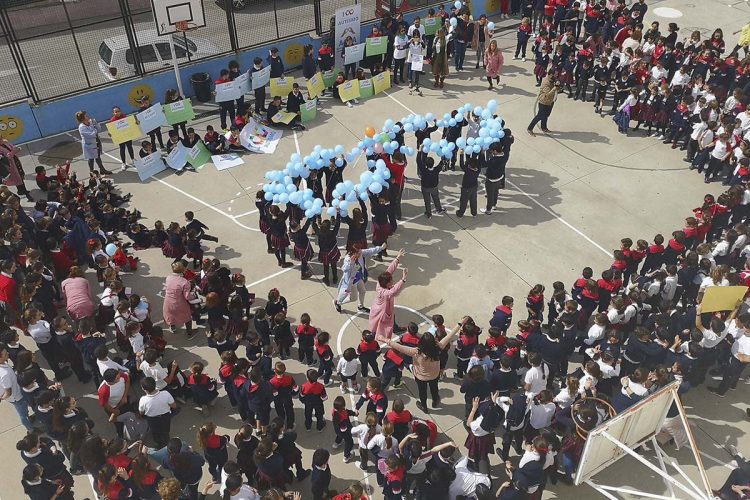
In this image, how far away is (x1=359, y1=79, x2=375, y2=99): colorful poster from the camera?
17391 millimetres

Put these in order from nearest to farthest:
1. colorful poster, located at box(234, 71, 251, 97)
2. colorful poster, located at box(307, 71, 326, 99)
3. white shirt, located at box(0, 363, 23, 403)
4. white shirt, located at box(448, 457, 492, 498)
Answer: white shirt, located at box(448, 457, 492, 498)
white shirt, located at box(0, 363, 23, 403)
colorful poster, located at box(234, 71, 251, 97)
colorful poster, located at box(307, 71, 326, 99)

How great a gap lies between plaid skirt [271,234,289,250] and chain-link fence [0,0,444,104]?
7.99 metres

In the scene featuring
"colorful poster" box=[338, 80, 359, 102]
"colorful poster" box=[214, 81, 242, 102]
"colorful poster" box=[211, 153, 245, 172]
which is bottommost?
"colorful poster" box=[211, 153, 245, 172]

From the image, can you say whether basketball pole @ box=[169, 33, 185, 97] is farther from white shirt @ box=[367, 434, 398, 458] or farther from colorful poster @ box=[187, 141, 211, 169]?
white shirt @ box=[367, 434, 398, 458]

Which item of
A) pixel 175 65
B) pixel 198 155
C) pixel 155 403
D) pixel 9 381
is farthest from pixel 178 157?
pixel 155 403

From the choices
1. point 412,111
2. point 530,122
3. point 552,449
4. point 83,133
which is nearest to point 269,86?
point 412,111

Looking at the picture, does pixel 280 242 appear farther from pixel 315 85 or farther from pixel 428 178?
pixel 315 85

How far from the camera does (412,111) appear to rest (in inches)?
671

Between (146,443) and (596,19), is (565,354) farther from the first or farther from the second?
(596,19)

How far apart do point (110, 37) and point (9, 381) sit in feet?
44.6

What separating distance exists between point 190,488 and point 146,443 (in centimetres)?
171

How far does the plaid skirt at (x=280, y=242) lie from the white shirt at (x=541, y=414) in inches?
216

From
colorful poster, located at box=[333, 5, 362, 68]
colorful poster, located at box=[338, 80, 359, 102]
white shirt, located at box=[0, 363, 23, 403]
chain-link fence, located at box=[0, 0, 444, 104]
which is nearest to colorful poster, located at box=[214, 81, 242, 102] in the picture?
chain-link fence, located at box=[0, 0, 444, 104]

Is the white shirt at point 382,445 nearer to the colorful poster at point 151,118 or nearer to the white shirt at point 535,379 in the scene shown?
the white shirt at point 535,379
